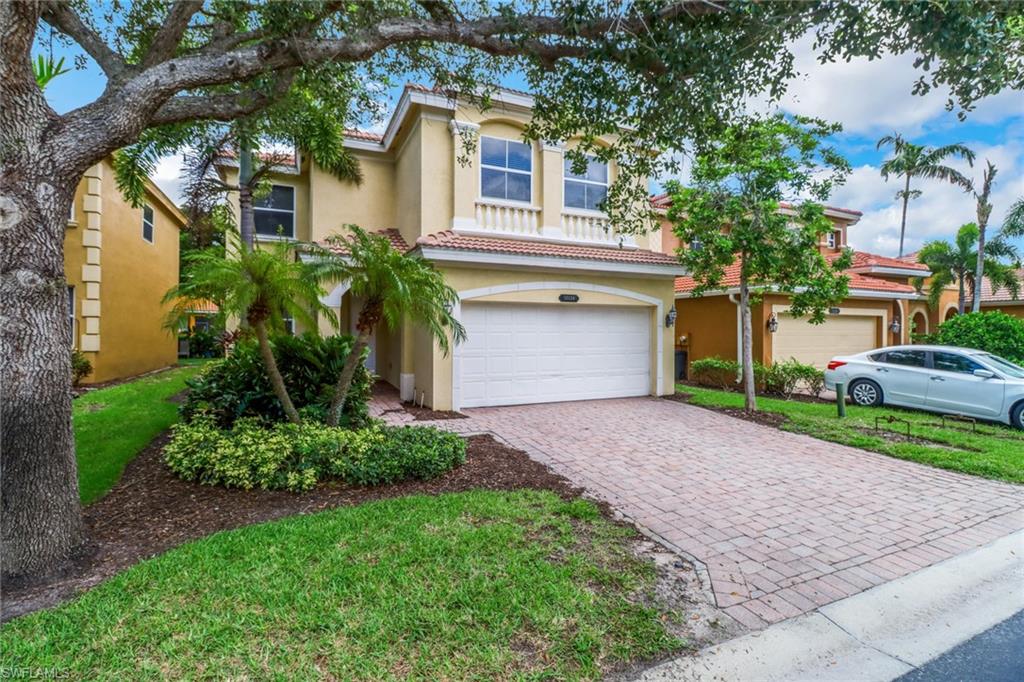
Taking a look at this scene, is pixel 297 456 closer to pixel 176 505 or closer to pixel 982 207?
pixel 176 505

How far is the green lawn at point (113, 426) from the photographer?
560 centimetres

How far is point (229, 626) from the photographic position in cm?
287

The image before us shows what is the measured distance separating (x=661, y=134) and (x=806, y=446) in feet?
18.1

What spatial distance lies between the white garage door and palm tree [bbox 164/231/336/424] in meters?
4.70

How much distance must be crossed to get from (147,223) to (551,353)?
14.6 m

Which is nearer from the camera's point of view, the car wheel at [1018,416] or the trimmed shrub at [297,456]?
the trimmed shrub at [297,456]

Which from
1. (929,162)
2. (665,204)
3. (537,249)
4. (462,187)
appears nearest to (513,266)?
(537,249)

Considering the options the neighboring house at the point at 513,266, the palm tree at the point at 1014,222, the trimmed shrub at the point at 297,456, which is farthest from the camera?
the palm tree at the point at 1014,222

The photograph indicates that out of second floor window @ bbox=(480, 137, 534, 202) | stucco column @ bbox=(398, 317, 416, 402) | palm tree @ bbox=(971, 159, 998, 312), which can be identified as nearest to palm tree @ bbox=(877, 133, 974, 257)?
palm tree @ bbox=(971, 159, 998, 312)

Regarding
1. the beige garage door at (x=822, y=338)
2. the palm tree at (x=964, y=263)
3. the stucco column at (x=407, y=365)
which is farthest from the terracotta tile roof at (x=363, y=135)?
the palm tree at (x=964, y=263)

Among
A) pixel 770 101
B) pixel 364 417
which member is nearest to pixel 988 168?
pixel 770 101

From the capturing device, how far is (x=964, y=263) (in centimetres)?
1934

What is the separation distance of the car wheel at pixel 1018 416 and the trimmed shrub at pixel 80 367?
20108 mm

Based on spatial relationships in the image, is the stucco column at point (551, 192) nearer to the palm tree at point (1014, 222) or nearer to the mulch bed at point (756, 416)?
the mulch bed at point (756, 416)
